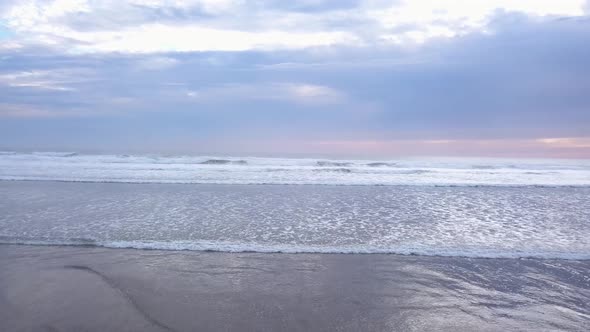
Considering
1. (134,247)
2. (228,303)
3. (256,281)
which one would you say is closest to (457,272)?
(256,281)

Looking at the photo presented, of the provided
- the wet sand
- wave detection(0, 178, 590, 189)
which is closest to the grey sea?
the wet sand

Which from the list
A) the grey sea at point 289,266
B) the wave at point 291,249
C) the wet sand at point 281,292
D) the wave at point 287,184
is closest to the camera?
the wet sand at point 281,292

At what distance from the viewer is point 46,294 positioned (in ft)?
15.6

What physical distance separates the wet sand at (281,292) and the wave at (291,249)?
0.22 m

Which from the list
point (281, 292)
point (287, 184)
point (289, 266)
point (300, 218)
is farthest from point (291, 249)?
point (287, 184)

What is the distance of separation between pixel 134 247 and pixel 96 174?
49.8ft

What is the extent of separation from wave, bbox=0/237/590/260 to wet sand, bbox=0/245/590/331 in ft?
0.71

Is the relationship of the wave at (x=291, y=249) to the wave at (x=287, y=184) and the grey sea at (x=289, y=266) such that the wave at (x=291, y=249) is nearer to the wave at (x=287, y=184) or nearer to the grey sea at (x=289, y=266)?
the grey sea at (x=289, y=266)

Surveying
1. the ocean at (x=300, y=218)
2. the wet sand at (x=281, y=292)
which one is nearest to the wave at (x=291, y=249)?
the ocean at (x=300, y=218)

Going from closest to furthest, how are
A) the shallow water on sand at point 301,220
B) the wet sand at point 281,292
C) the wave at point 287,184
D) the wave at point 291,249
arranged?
the wet sand at point 281,292 → the wave at point 291,249 → the shallow water on sand at point 301,220 → the wave at point 287,184

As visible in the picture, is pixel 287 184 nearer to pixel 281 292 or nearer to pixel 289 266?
pixel 289 266

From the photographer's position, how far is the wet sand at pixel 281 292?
4.13m

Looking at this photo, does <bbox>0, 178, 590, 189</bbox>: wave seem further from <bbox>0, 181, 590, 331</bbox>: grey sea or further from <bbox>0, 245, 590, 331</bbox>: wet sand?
<bbox>0, 245, 590, 331</bbox>: wet sand

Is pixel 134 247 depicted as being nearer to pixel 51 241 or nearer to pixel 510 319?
pixel 51 241
